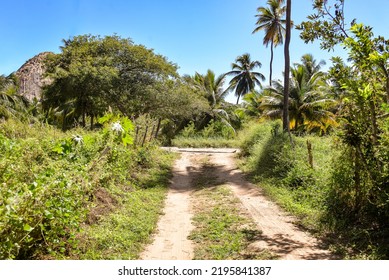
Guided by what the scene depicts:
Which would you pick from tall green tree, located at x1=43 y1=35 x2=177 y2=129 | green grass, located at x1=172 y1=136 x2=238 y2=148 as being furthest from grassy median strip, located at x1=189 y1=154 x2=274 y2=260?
green grass, located at x1=172 y1=136 x2=238 y2=148

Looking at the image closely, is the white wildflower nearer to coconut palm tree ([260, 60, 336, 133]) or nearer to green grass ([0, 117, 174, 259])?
green grass ([0, 117, 174, 259])

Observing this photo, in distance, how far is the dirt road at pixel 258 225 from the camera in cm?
561

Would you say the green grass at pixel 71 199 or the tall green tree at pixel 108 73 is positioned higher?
the tall green tree at pixel 108 73

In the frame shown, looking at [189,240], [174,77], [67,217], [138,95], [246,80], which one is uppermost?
[246,80]

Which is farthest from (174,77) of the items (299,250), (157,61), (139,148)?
(299,250)

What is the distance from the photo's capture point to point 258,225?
275 inches

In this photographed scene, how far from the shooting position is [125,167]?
36.0 ft

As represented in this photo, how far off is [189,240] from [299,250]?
73.9 inches

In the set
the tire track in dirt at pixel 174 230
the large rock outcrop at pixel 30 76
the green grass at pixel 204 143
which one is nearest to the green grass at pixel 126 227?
the tire track in dirt at pixel 174 230

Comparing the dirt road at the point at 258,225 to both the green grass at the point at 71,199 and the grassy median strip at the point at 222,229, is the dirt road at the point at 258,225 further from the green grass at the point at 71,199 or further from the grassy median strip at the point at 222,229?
the green grass at the point at 71,199

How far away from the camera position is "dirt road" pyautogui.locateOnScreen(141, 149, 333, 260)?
5.61 m

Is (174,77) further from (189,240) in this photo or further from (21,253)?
(21,253)

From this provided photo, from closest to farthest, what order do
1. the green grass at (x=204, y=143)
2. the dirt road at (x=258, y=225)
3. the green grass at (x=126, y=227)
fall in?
the green grass at (x=126, y=227) < the dirt road at (x=258, y=225) < the green grass at (x=204, y=143)
